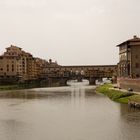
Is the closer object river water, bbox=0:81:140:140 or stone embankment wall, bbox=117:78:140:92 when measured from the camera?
river water, bbox=0:81:140:140

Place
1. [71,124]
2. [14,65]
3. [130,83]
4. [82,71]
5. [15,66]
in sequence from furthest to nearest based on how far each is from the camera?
1. [82,71]
2. [15,66]
3. [14,65]
4. [130,83]
5. [71,124]

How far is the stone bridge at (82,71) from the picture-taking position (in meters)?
151

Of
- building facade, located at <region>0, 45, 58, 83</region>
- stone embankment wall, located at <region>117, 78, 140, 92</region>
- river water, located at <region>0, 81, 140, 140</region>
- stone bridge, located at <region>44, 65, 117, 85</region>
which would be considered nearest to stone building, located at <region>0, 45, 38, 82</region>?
building facade, located at <region>0, 45, 58, 83</region>

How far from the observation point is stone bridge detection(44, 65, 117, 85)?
151 meters

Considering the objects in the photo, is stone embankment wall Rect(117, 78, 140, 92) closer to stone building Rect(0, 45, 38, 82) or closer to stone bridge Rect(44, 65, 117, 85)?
stone building Rect(0, 45, 38, 82)

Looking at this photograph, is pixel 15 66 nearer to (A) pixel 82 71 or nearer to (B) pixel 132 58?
(A) pixel 82 71

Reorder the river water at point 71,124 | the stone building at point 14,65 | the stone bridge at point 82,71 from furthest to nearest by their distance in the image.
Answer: the stone bridge at point 82,71, the stone building at point 14,65, the river water at point 71,124

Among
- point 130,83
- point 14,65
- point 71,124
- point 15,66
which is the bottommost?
point 71,124

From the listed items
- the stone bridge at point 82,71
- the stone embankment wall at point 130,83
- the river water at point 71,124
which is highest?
the stone bridge at point 82,71

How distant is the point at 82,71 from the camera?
166250mm

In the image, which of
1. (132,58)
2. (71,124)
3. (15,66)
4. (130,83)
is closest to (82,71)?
(15,66)

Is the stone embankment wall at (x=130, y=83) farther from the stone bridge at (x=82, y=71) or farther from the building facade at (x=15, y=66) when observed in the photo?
the stone bridge at (x=82, y=71)

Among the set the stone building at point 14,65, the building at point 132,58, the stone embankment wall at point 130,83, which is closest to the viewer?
the stone embankment wall at point 130,83

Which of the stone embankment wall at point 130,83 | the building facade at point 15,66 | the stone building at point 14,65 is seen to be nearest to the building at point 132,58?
the stone embankment wall at point 130,83
